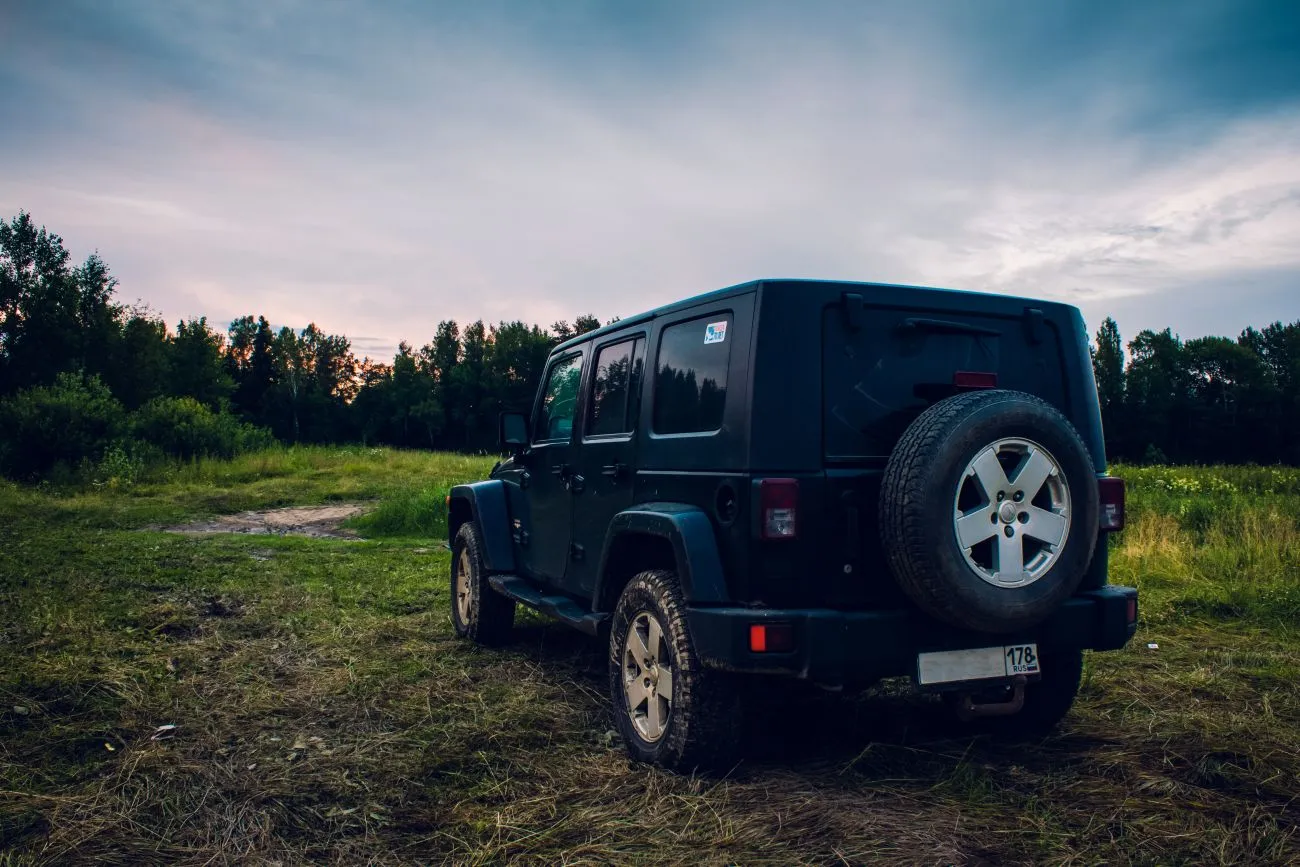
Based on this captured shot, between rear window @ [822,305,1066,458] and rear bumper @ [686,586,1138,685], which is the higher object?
rear window @ [822,305,1066,458]

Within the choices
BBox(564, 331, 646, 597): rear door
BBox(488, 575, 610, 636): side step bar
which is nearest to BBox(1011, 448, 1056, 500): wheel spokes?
BBox(564, 331, 646, 597): rear door

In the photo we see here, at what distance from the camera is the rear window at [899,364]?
3.62 metres

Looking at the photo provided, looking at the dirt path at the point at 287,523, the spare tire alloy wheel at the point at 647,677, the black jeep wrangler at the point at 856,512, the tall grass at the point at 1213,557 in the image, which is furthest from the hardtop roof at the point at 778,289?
the dirt path at the point at 287,523

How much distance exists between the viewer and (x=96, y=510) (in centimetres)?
1636

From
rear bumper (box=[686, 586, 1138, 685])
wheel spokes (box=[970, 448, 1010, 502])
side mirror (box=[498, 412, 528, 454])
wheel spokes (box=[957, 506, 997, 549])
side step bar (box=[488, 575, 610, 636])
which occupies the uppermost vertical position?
side mirror (box=[498, 412, 528, 454])

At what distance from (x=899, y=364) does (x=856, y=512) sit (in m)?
0.67

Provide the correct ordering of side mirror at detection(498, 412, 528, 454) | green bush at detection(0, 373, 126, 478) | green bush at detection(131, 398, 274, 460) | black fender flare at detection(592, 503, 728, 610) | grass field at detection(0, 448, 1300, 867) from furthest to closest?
green bush at detection(131, 398, 274, 460) < green bush at detection(0, 373, 126, 478) < side mirror at detection(498, 412, 528, 454) < black fender flare at detection(592, 503, 728, 610) < grass field at detection(0, 448, 1300, 867)

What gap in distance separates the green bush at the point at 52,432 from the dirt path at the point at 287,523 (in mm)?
8317

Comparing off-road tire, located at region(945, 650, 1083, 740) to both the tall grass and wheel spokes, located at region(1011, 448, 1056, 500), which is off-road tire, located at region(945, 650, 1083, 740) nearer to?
wheel spokes, located at region(1011, 448, 1056, 500)

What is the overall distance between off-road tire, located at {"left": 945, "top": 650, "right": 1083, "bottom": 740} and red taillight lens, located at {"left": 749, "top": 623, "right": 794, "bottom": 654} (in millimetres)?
1358

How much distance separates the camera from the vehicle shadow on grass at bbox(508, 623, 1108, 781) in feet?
12.8

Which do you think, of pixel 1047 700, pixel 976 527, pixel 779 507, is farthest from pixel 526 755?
pixel 1047 700

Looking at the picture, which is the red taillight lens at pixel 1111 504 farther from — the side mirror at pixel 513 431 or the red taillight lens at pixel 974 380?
the side mirror at pixel 513 431

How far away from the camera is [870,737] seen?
14.3 feet
